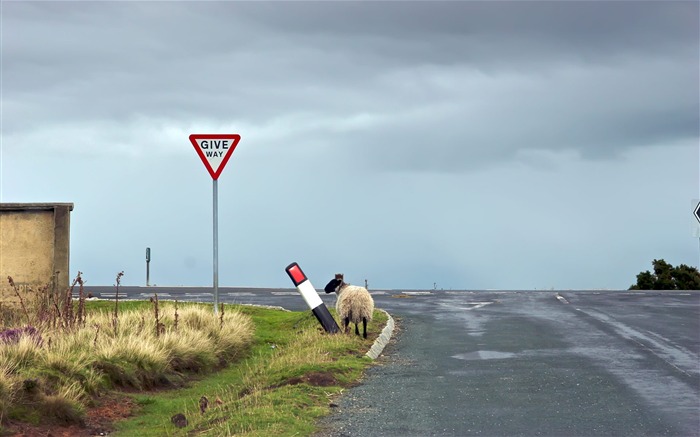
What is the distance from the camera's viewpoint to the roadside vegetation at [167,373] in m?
11.3

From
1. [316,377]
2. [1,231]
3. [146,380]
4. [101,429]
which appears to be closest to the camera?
[101,429]

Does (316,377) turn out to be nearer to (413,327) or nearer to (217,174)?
(217,174)

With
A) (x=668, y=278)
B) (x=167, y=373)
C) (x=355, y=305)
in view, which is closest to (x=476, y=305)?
(x=355, y=305)

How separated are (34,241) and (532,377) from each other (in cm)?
1269

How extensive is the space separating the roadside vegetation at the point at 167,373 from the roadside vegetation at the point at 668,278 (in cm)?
3635

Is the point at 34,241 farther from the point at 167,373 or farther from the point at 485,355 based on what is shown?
the point at 485,355

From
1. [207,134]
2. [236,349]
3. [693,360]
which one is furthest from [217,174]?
[693,360]

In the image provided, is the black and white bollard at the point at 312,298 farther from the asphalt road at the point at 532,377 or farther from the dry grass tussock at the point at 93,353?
the dry grass tussock at the point at 93,353

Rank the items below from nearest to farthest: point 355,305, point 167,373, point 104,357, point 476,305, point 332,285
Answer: point 104,357 → point 167,373 → point 355,305 → point 332,285 → point 476,305

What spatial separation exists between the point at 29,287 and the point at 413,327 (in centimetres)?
897

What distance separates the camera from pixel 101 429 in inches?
468

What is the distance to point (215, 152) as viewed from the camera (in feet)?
61.9

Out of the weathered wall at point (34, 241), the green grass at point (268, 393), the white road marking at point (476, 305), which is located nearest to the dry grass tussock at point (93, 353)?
the green grass at point (268, 393)

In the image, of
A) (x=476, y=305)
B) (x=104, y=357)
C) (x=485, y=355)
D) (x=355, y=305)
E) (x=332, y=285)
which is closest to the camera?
(x=104, y=357)
